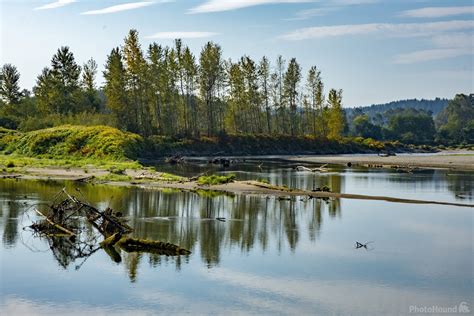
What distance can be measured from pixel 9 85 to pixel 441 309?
12561 cm

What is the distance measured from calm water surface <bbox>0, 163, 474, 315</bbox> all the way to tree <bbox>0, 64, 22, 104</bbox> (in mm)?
95141

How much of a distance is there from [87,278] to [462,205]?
29975 mm

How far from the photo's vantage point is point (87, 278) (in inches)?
918

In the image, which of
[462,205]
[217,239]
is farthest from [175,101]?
[217,239]

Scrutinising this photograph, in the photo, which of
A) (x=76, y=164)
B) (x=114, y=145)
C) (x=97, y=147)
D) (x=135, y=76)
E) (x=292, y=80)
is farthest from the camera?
(x=292, y=80)

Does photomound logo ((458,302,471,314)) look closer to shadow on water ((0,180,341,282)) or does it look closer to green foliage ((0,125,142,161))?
shadow on water ((0,180,341,282))

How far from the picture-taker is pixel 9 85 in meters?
131

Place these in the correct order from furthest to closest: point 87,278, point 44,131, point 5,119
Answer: point 5,119, point 44,131, point 87,278

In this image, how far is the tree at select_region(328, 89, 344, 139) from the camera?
149125 mm

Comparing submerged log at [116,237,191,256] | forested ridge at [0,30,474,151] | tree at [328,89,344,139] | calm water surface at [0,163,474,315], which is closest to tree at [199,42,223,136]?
forested ridge at [0,30,474,151]

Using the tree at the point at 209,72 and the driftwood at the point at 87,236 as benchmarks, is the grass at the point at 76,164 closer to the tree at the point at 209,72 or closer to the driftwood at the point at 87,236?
the driftwood at the point at 87,236

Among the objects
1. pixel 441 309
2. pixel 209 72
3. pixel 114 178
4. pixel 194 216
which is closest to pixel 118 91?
pixel 209 72

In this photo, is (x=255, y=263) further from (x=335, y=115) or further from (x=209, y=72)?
(x=335, y=115)

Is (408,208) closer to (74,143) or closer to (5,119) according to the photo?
(74,143)
